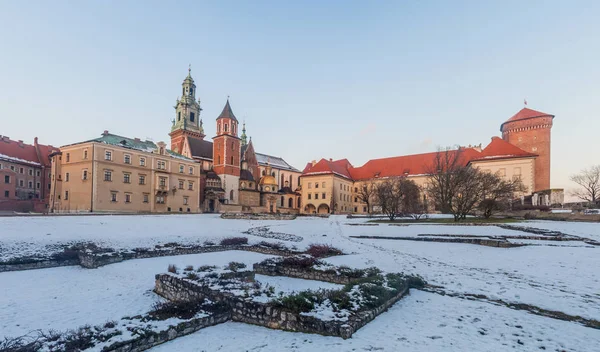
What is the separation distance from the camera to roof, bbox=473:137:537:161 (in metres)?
52.4

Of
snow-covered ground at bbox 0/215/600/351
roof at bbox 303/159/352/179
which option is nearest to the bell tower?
roof at bbox 303/159/352/179

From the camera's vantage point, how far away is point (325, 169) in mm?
68938

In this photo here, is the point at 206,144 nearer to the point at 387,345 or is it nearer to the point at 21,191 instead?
the point at 21,191

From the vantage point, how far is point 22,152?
53.0m

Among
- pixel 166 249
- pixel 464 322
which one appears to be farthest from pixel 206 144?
pixel 464 322

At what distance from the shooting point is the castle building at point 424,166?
54438 millimetres

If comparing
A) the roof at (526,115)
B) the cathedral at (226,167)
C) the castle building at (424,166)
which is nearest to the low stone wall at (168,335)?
the cathedral at (226,167)

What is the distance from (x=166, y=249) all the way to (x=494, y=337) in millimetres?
15097

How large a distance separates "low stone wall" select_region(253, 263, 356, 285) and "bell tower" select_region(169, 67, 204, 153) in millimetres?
63486

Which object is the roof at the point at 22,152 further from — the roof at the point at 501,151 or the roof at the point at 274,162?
the roof at the point at 501,151

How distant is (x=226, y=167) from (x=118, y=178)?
20347mm

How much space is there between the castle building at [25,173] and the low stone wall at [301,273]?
46377 millimetres

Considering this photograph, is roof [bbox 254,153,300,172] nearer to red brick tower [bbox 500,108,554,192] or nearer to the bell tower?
the bell tower

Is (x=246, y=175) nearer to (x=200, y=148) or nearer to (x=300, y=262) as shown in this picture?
(x=200, y=148)
